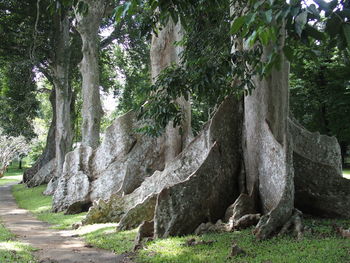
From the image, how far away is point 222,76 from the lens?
666cm

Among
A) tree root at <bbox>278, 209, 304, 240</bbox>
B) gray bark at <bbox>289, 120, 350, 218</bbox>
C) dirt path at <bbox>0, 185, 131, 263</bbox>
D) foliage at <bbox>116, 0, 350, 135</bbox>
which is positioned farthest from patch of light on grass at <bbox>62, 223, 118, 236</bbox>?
gray bark at <bbox>289, 120, 350, 218</bbox>

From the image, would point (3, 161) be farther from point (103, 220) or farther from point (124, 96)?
point (103, 220)

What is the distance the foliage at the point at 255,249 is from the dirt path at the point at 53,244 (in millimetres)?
730

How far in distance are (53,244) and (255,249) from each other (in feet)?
14.0

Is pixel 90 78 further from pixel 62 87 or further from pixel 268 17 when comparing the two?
pixel 268 17

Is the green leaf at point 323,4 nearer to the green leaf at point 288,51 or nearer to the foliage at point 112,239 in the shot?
the green leaf at point 288,51

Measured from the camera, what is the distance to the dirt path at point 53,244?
23.3ft

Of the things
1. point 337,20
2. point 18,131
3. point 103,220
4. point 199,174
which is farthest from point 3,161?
point 337,20

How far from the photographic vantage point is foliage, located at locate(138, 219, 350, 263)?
595 centimetres

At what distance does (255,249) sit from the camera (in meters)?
6.49

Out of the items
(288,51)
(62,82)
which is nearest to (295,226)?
(288,51)

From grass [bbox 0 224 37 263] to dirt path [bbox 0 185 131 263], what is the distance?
0.17 m

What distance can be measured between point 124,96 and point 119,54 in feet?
9.16

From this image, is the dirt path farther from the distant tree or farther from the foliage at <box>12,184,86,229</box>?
the distant tree
